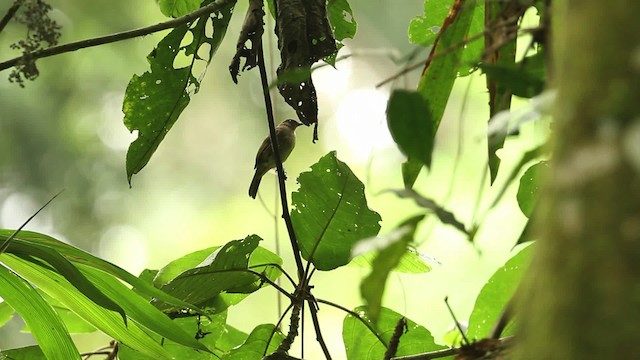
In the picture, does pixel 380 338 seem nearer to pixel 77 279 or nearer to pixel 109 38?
pixel 77 279

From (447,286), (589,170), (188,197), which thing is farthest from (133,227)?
(589,170)

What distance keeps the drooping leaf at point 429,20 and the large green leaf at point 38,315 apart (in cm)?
60

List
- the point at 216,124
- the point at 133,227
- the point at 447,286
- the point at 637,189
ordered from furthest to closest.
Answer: the point at 216,124 → the point at 133,227 → the point at 447,286 → the point at 637,189

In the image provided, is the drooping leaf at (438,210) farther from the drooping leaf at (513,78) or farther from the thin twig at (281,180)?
the thin twig at (281,180)

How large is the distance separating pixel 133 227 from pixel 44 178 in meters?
0.89

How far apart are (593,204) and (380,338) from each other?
72cm

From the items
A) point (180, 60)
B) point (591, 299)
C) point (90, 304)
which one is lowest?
point (591, 299)

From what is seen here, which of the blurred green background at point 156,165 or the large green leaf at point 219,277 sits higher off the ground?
the blurred green background at point 156,165

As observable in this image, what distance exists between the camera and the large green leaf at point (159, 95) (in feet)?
3.39

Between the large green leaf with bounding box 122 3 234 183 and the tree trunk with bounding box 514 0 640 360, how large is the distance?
0.77 meters

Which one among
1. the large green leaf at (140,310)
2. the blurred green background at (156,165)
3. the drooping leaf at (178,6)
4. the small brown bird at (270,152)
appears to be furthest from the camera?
the blurred green background at (156,165)

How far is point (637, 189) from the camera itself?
273 millimetres

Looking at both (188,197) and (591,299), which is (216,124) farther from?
(591,299)

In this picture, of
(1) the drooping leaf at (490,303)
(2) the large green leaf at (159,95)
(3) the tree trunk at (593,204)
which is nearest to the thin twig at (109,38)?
Answer: (2) the large green leaf at (159,95)
